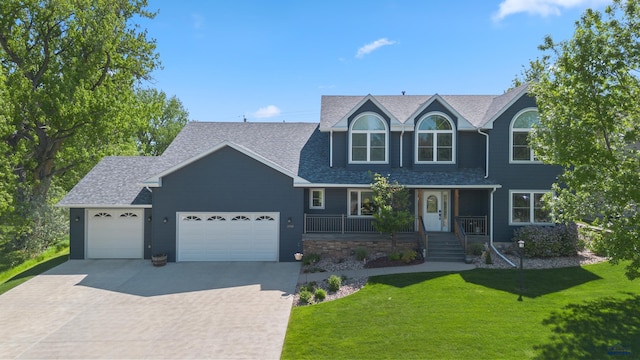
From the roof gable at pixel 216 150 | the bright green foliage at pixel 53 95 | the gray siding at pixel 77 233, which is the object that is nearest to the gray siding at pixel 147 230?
the roof gable at pixel 216 150

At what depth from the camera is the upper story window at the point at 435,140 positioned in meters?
18.3

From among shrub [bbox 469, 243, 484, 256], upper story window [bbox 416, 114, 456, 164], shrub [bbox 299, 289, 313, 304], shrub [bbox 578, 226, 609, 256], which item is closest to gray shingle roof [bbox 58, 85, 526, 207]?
upper story window [bbox 416, 114, 456, 164]

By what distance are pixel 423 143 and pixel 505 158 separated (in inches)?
156

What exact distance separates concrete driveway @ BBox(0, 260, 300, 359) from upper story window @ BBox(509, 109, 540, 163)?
472 inches

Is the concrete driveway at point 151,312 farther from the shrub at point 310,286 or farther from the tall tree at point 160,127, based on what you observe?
the tall tree at point 160,127

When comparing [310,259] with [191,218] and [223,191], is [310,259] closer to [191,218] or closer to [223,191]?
[223,191]

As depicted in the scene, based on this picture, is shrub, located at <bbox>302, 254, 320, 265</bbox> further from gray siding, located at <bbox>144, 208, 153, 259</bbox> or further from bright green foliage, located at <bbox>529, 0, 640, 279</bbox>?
bright green foliage, located at <bbox>529, 0, 640, 279</bbox>

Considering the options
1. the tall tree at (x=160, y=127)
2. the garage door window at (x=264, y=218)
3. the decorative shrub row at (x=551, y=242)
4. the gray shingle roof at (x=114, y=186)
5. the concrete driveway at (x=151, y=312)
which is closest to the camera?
the concrete driveway at (x=151, y=312)

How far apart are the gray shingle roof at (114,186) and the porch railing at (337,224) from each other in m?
7.98

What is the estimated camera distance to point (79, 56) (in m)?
23.2

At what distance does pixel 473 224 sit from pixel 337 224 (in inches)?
267

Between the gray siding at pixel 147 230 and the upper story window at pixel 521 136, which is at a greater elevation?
the upper story window at pixel 521 136

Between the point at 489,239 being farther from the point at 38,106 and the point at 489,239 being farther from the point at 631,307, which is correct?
the point at 38,106

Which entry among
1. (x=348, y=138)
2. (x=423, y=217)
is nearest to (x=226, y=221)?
(x=348, y=138)
